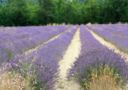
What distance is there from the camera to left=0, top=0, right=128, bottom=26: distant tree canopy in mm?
65062

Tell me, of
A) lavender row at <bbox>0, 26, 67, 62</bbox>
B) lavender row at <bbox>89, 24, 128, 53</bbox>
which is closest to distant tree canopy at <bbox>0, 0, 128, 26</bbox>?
lavender row at <bbox>89, 24, 128, 53</bbox>

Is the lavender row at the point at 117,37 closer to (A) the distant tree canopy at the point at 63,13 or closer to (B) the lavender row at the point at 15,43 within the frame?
(B) the lavender row at the point at 15,43

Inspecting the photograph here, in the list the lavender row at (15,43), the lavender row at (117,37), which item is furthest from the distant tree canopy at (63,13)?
the lavender row at (15,43)

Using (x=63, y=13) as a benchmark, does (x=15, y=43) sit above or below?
above

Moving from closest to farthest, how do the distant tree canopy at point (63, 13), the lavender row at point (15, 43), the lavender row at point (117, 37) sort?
the lavender row at point (15, 43)
the lavender row at point (117, 37)
the distant tree canopy at point (63, 13)

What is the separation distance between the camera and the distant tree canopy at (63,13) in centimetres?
6506

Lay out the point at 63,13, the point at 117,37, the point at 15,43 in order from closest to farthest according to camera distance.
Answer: the point at 15,43, the point at 117,37, the point at 63,13

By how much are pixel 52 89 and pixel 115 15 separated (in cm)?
5758

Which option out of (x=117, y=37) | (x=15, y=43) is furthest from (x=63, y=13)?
(x=15, y=43)

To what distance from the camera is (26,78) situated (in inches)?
279

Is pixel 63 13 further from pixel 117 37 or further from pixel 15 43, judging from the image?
pixel 15 43

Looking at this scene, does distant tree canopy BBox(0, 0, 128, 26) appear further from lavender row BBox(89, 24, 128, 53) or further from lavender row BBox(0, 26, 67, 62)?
lavender row BBox(0, 26, 67, 62)

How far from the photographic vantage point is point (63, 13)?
68.0 m

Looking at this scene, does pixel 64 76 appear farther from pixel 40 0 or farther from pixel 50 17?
pixel 40 0
